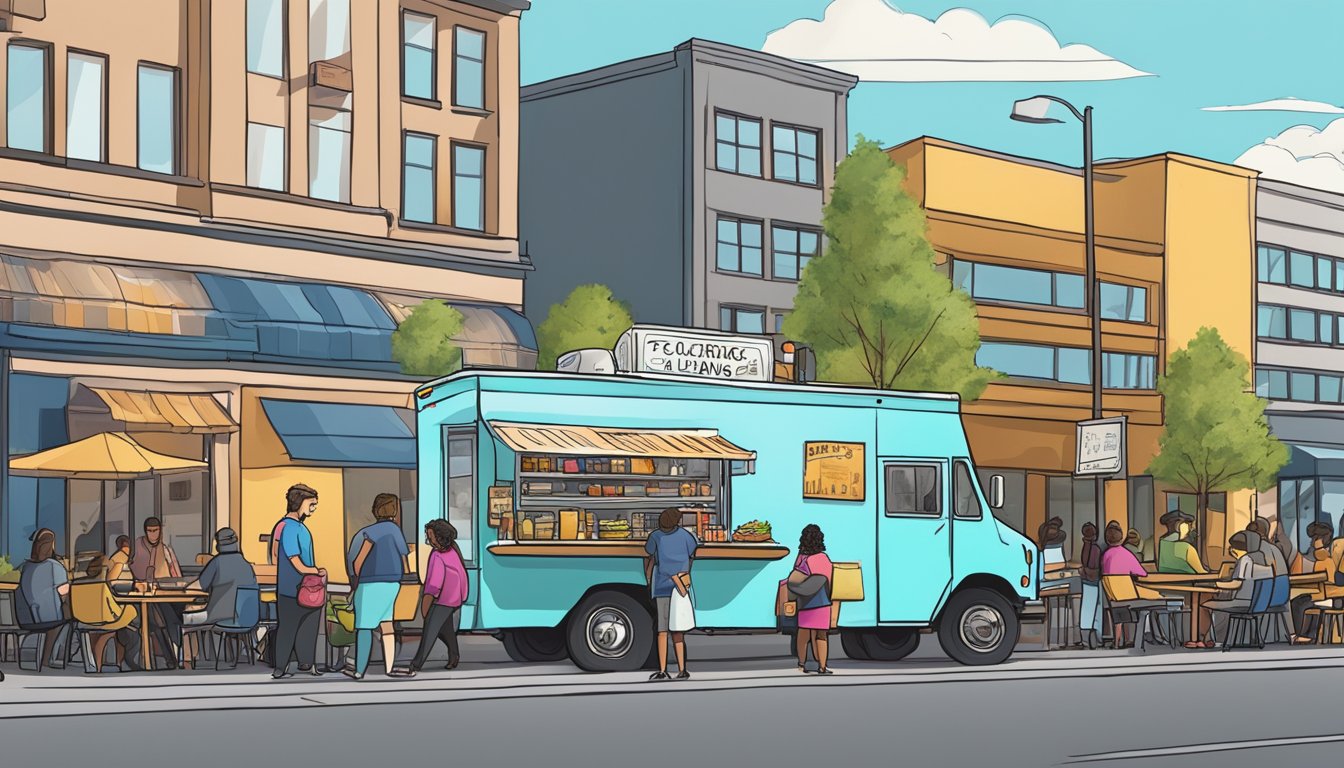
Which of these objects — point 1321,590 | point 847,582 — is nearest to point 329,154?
point 847,582

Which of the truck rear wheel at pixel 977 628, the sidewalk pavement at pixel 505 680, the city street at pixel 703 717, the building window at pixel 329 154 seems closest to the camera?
the city street at pixel 703 717

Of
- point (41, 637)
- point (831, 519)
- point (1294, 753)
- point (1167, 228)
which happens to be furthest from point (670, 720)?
point (1167, 228)

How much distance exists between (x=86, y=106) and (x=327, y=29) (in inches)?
202

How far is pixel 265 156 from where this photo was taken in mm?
32875

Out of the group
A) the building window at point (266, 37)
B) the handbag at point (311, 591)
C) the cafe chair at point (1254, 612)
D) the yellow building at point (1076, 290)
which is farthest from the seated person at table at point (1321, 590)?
the yellow building at point (1076, 290)

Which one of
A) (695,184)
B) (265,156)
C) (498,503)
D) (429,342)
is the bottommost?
(498,503)

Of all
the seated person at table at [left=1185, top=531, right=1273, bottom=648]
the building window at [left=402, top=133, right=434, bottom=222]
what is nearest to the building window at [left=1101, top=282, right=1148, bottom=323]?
the building window at [left=402, top=133, right=434, bottom=222]

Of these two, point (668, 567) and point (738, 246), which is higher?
point (738, 246)

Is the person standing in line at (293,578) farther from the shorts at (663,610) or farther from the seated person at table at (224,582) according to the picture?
the shorts at (663,610)

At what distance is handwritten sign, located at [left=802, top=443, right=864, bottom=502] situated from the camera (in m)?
20.3

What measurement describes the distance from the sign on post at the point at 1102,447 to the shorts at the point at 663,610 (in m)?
8.56

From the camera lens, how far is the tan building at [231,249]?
29.5 meters

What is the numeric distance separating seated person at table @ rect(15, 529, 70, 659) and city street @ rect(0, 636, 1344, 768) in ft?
2.01

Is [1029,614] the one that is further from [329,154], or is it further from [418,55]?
[418,55]
